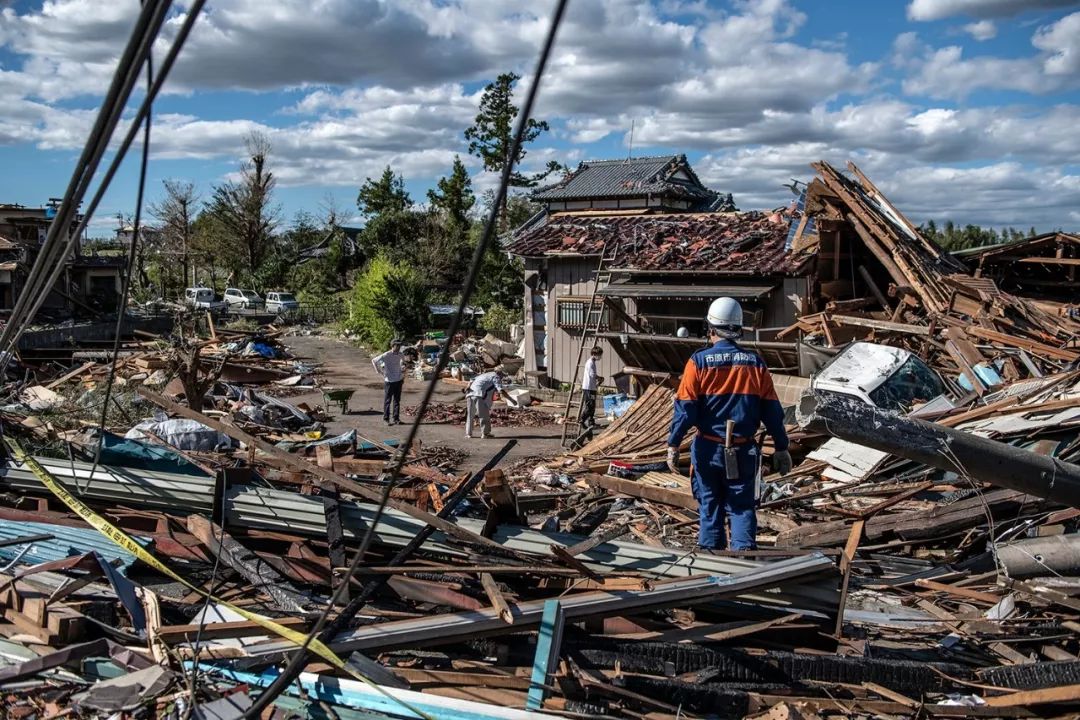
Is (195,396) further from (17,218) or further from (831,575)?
(17,218)

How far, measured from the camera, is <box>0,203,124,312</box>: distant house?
3366 centimetres

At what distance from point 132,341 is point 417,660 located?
90.6ft

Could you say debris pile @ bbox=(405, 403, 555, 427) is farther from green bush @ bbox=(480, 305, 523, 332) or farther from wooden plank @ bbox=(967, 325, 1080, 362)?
green bush @ bbox=(480, 305, 523, 332)

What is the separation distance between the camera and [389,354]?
1636 centimetres

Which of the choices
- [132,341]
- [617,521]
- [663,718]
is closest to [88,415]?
[617,521]

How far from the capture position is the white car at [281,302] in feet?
133

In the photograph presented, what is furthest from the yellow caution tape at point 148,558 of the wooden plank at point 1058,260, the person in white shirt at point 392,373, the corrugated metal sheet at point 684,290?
the wooden plank at point 1058,260

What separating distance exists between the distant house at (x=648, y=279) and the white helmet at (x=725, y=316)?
31.3 ft

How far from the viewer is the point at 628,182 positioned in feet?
116

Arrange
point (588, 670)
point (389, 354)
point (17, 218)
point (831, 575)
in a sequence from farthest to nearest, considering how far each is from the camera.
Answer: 1. point (17, 218)
2. point (389, 354)
3. point (831, 575)
4. point (588, 670)

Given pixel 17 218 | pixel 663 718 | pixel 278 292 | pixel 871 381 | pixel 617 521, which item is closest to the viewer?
pixel 663 718

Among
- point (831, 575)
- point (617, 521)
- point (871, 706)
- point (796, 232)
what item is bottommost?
point (617, 521)

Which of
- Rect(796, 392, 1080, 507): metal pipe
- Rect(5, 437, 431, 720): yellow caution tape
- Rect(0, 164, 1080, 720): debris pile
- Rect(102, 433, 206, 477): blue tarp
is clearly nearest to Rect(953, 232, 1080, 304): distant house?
Rect(0, 164, 1080, 720): debris pile

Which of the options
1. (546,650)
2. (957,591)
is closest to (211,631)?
(546,650)
